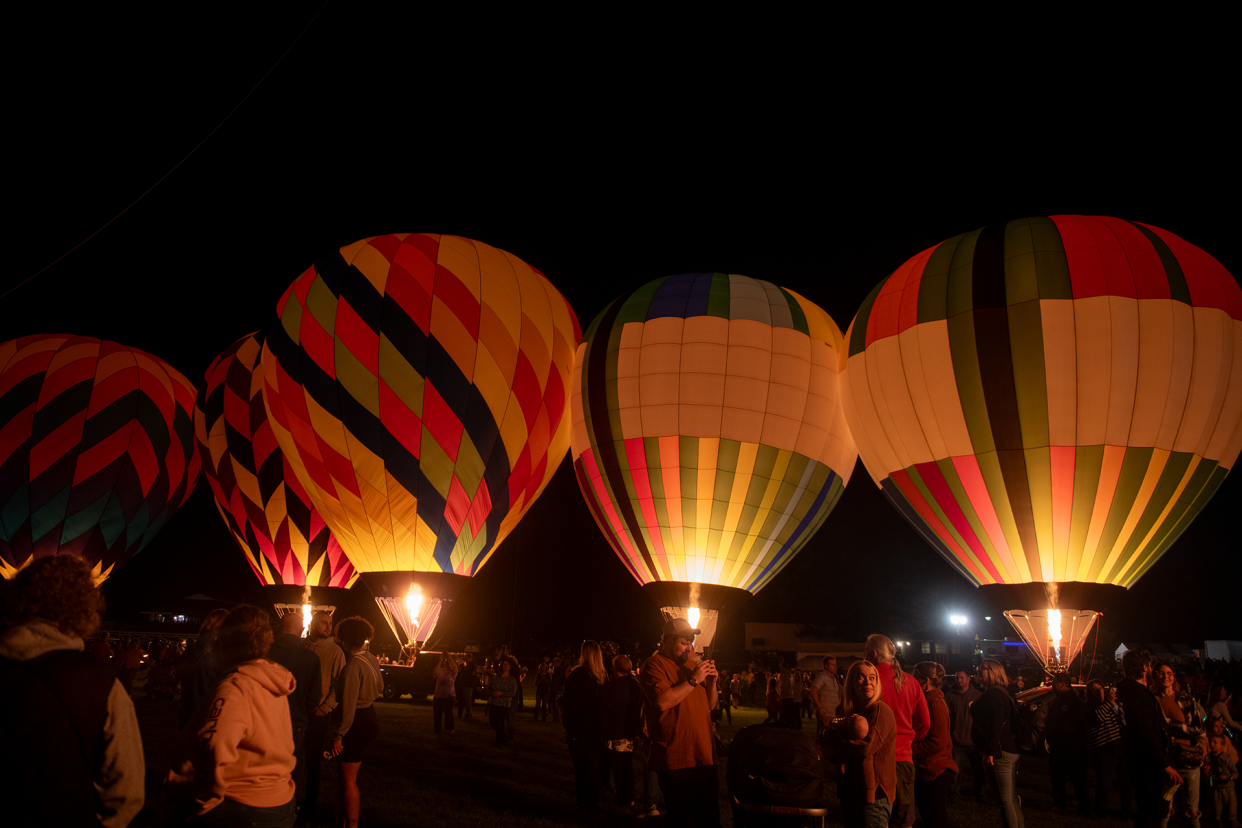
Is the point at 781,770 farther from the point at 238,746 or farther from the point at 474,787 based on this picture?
the point at 474,787

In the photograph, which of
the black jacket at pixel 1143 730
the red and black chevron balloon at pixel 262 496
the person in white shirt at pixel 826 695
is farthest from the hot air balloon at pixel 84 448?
the black jacket at pixel 1143 730

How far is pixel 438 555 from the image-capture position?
10.9 m

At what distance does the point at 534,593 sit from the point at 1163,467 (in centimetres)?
3138

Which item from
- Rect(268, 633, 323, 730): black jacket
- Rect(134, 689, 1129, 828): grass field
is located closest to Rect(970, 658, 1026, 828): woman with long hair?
Rect(134, 689, 1129, 828): grass field

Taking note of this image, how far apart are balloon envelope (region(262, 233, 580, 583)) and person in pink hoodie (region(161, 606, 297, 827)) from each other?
27.8 feet

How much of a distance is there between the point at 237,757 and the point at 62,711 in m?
Answer: 0.57

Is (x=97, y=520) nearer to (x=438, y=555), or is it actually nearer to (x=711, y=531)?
(x=438, y=555)

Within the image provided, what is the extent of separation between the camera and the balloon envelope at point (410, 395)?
1077cm

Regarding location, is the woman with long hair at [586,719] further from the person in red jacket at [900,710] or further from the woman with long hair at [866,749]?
the woman with long hair at [866,749]

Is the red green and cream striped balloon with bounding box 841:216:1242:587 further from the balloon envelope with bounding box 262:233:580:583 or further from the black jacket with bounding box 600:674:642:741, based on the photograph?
the black jacket with bounding box 600:674:642:741

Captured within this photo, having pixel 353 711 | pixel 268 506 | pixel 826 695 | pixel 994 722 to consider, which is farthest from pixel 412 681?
pixel 994 722

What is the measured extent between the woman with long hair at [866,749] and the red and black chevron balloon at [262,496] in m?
12.0

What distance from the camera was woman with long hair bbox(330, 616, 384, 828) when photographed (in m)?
4.24

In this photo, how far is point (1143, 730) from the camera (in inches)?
189
